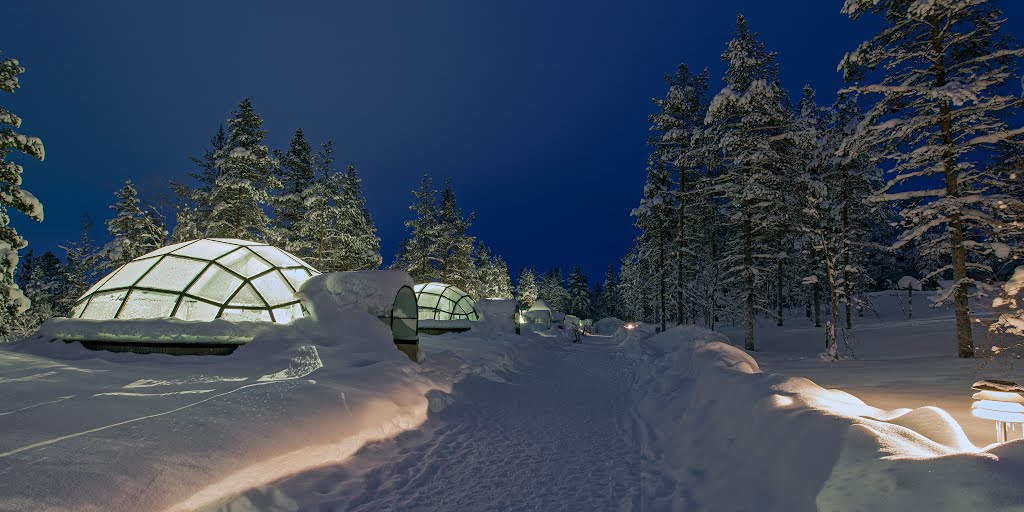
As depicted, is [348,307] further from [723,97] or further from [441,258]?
[441,258]

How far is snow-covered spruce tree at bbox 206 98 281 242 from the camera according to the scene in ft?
71.6

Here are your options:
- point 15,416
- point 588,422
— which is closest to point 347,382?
point 15,416

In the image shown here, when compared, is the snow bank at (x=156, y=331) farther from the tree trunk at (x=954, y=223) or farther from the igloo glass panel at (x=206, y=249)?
the tree trunk at (x=954, y=223)

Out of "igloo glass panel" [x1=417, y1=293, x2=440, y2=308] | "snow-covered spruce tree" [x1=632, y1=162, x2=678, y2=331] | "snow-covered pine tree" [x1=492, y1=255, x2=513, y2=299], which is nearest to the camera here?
"igloo glass panel" [x1=417, y1=293, x2=440, y2=308]

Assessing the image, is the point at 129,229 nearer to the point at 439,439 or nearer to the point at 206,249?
the point at 206,249

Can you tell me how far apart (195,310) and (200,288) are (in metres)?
0.52

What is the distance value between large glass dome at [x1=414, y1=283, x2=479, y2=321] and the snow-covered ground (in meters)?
15.2

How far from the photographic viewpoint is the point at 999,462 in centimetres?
225

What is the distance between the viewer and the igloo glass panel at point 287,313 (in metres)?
9.85

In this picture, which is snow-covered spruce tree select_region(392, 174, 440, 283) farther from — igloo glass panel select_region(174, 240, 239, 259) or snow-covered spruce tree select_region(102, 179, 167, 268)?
igloo glass panel select_region(174, 240, 239, 259)

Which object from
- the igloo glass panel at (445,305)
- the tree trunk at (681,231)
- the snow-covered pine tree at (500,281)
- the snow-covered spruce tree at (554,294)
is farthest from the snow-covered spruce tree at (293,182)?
the snow-covered spruce tree at (554,294)

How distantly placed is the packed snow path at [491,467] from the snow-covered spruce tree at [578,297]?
6911cm

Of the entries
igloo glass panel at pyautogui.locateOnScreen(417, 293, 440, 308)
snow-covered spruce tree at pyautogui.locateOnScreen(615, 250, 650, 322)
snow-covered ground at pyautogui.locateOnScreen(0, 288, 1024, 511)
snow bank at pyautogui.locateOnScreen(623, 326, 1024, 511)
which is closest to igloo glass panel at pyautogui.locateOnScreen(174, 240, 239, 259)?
snow-covered ground at pyautogui.locateOnScreen(0, 288, 1024, 511)

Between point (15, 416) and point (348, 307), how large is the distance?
597 centimetres
